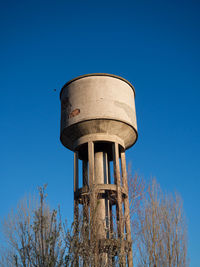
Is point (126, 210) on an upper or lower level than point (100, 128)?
lower

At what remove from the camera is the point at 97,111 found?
43.8ft

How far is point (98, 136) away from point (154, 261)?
535cm

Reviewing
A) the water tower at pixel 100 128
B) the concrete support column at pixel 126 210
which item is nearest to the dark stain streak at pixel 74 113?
the water tower at pixel 100 128

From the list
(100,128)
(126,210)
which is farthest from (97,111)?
(126,210)

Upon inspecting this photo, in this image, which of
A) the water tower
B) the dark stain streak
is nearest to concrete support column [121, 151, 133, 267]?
the water tower

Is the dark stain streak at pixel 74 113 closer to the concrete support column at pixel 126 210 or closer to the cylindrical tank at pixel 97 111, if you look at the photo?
the cylindrical tank at pixel 97 111

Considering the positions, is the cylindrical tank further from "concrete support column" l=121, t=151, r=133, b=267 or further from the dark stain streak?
"concrete support column" l=121, t=151, r=133, b=267

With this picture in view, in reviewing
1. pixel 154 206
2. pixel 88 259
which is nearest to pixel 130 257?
pixel 154 206

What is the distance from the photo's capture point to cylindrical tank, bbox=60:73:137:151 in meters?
13.4

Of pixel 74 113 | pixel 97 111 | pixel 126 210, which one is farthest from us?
pixel 74 113

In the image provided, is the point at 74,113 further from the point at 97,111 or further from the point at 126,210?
the point at 126,210

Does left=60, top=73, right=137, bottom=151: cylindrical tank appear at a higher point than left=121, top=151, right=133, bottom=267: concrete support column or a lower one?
higher

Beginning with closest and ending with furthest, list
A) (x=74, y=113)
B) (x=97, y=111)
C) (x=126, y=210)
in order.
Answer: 1. (x=126, y=210)
2. (x=97, y=111)
3. (x=74, y=113)

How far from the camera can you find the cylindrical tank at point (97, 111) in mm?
13406
